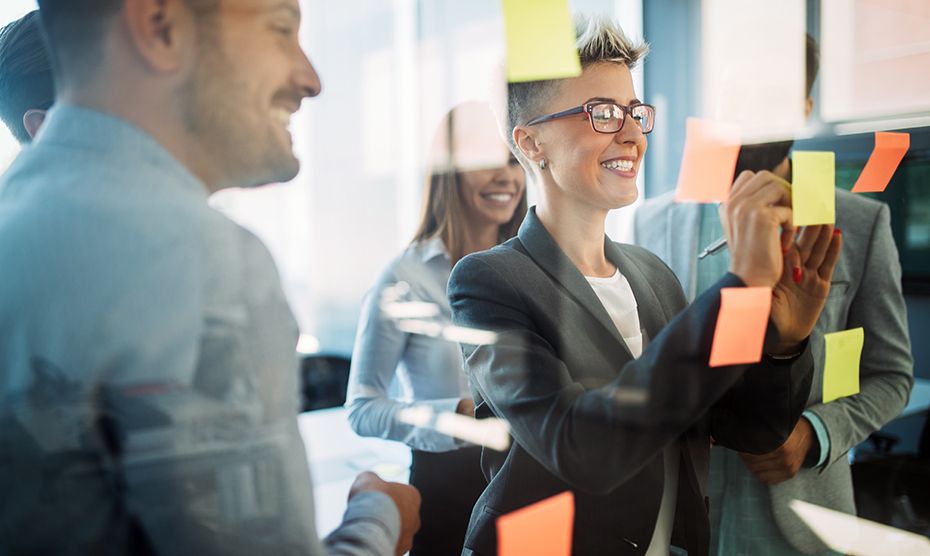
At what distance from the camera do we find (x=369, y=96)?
1.03 m

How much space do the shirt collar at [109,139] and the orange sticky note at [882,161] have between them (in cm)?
116

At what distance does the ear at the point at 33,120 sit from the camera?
0.68 meters

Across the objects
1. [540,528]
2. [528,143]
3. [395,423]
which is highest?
[528,143]

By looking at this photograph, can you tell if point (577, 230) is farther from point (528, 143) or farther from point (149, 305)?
point (149, 305)

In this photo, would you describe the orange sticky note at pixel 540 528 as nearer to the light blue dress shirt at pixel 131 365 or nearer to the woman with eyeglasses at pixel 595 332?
the woman with eyeglasses at pixel 595 332

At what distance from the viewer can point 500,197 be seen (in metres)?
1.04

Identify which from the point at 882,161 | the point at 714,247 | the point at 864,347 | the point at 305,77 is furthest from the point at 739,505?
the point at 305,77

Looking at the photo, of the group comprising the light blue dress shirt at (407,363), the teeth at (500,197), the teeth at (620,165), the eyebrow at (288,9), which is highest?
the eyebrow at (288,9)

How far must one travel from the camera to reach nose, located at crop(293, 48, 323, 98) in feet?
2.26

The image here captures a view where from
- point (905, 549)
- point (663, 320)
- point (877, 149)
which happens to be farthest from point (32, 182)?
point (905, 549)

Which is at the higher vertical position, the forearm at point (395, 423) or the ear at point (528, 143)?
the ear at point (528, 143)

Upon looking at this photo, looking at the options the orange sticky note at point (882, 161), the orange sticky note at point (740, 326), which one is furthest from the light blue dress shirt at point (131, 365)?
the orange sticky note at point (882, 161)

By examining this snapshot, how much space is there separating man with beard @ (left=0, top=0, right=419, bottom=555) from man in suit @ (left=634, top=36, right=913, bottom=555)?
0.65 meters

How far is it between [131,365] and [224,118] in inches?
8.8
